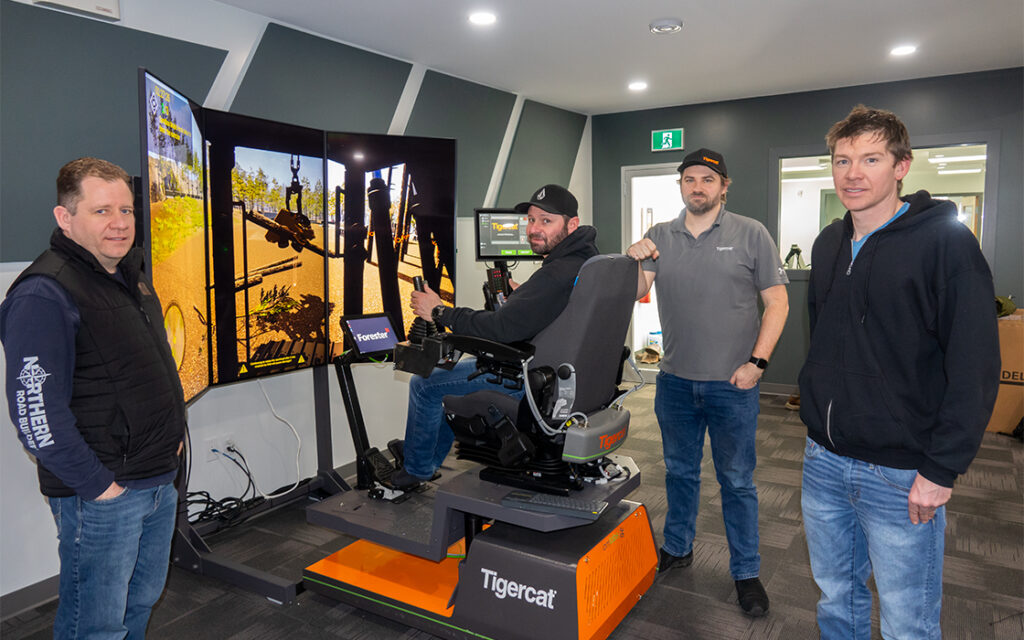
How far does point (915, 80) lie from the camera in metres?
5.32

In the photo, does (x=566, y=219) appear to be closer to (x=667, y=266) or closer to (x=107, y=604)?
(x=667, y=266)

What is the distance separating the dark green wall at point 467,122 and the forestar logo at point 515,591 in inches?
126

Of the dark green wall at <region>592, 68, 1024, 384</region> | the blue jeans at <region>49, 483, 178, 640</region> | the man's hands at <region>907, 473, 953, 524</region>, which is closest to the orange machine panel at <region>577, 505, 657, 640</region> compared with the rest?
the man's hands at <region>907, 473, 953, 524</region>

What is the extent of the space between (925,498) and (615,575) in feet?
3.70

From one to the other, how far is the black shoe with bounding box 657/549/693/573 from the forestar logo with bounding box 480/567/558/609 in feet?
2.81

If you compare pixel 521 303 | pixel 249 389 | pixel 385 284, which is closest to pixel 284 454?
pixel 249 389

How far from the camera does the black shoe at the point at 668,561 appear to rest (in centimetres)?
274

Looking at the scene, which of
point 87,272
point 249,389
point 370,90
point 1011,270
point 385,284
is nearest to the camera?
point 87,272

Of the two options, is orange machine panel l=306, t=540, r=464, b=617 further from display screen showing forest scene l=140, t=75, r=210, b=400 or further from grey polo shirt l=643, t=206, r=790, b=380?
grey polo shirt l=643, t=206, r=790, b=380

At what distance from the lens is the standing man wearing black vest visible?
1.44m

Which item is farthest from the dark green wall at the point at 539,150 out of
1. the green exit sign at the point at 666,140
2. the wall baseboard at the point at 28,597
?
the wall baseboard at the point at 28,597

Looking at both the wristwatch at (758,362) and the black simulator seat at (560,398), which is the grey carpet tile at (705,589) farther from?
the wristwatch at (758,362)

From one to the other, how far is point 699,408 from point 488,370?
2.80 ft

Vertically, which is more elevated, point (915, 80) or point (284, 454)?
point (915, 80)
